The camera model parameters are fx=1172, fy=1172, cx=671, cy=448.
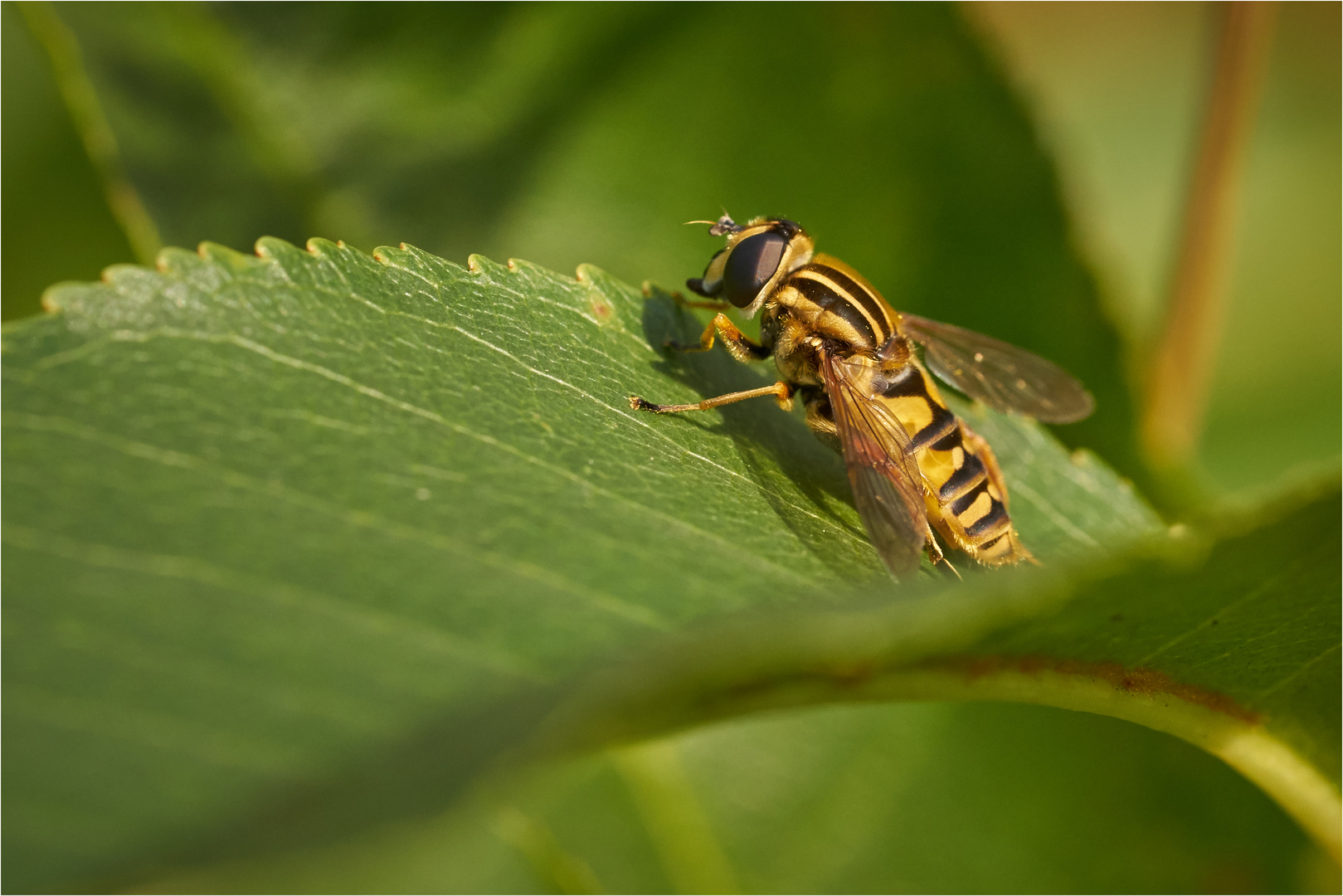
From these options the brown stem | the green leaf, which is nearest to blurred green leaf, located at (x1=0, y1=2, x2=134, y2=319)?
the green leaf

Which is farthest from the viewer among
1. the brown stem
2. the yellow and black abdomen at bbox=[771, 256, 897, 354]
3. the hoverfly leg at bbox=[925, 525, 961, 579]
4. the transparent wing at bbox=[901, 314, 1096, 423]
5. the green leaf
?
the transparent wing at bbox=[901, 314, 1096, 423]

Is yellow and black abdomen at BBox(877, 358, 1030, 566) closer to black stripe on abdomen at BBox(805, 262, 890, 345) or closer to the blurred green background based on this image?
black stripe on abdomen at BBox(805, 262, 890, 345)

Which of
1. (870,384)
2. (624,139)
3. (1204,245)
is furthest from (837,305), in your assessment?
(1204,245)

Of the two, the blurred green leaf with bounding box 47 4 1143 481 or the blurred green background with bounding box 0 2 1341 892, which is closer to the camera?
the blurred green background with bounding box 0 2 1341 892

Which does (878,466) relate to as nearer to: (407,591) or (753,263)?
(753,263)

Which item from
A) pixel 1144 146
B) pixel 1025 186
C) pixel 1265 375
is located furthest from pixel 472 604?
pixel 1144 146

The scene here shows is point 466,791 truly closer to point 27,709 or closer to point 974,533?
point 27,709
